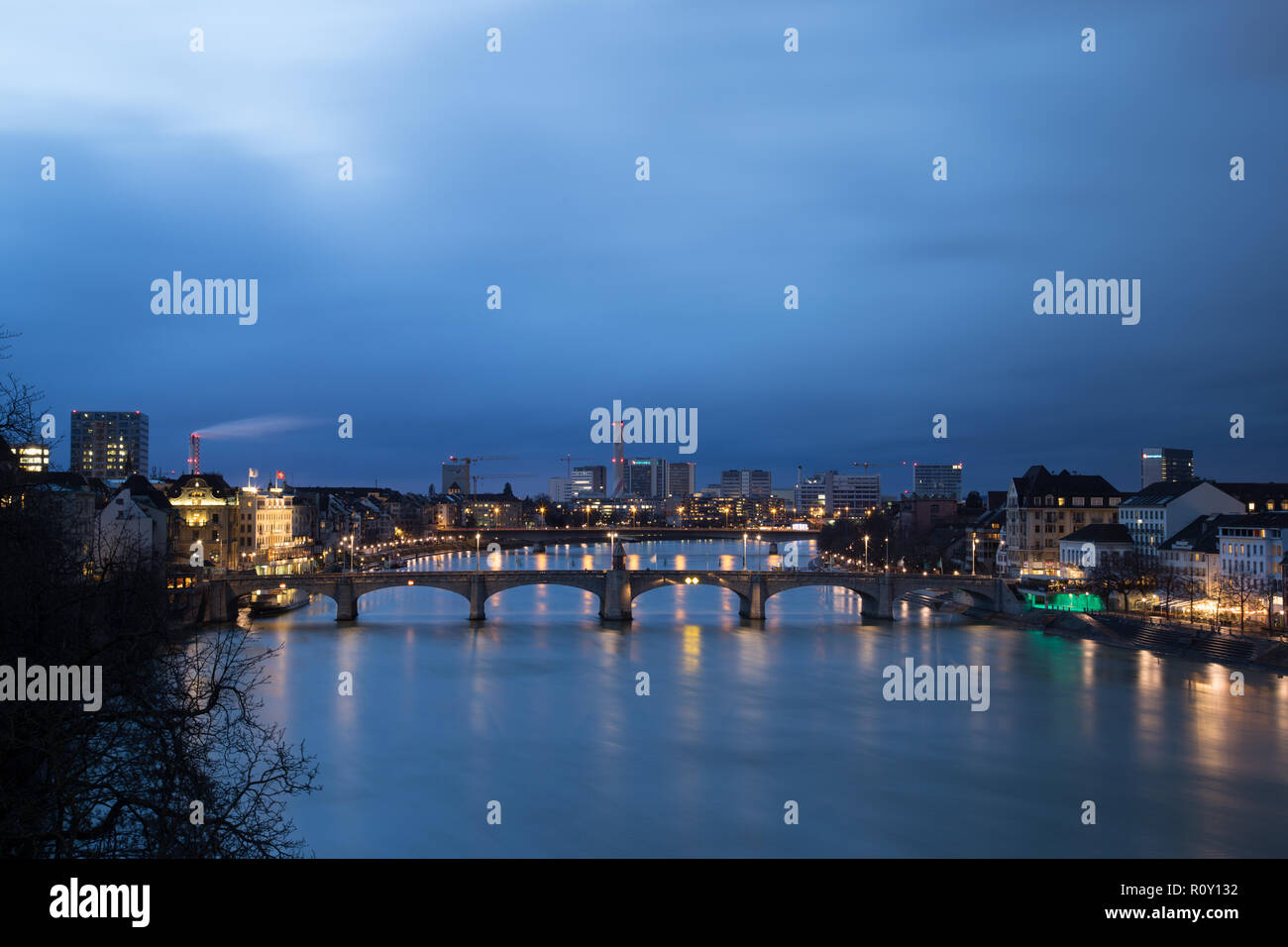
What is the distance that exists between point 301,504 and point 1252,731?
61540mm

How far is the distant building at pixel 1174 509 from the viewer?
45688 mm

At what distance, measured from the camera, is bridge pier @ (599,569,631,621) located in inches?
1556

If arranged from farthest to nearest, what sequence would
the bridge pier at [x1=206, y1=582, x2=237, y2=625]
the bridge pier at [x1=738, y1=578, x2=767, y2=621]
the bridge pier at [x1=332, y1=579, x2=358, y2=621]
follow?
the bridge pier at [x1=738, y1=578, x2=767, y2=621], the bridge pier at [x1=332, y1=579, x2=358, y2=621], the bridge pier at [x1=206, y1=582, x2=237, y2=625]

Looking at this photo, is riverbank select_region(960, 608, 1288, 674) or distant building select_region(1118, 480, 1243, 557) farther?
distant building select_region(1118, 480, 1243, 557)

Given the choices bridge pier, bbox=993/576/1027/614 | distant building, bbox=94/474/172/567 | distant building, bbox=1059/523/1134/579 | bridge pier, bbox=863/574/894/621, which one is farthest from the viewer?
distant building, bbox=1059/523/1134/579

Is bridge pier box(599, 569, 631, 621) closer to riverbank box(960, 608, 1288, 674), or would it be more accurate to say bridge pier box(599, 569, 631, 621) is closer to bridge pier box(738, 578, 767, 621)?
bridge pier box(738, 578, 767, 621)

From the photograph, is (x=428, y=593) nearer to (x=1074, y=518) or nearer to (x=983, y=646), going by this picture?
(x=983, y=646)

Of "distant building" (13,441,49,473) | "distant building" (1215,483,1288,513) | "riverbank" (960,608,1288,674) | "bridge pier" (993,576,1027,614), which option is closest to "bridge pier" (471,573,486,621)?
"distant building" (13,441,49,473)

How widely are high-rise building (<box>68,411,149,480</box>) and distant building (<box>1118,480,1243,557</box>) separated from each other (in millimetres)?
95184

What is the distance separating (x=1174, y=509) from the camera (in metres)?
45.7

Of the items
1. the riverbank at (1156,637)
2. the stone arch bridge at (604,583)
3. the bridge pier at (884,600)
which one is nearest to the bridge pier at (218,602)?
the stone arch bridge at (604,583)

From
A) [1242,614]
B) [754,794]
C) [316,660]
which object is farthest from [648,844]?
[1242,614]

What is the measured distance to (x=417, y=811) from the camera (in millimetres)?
15578

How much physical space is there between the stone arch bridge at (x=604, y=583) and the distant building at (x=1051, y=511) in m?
13.0
